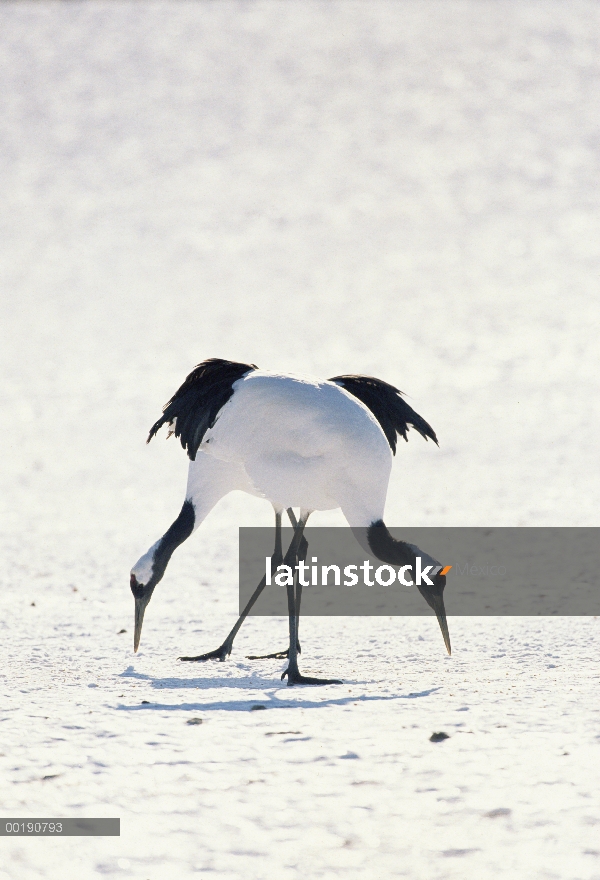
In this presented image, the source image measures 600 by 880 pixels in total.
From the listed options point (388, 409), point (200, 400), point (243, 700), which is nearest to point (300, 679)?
point (243, 700)

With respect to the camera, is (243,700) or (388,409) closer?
(243,700)

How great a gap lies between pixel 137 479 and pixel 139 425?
295cm

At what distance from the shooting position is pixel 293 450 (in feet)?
20.0

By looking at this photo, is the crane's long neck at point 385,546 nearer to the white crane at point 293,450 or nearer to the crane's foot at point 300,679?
the white crane at point 293,450

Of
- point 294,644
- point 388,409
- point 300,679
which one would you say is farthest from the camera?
point 388,409

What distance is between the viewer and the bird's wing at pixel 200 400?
643 cm

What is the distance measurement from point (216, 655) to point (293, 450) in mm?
1404

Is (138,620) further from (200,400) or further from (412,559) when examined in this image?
(412,559)

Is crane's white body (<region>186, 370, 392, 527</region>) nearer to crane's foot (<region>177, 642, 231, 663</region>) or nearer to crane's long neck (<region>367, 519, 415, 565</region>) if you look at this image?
crane's long neck (<region>367, 519, 415, 565</region>)

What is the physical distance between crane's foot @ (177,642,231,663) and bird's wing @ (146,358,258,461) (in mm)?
1170

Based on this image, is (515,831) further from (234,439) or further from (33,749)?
(234,439)

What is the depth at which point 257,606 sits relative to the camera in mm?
8234

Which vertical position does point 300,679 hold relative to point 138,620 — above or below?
below

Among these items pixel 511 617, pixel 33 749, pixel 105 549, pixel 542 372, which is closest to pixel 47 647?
pixel 33 749
